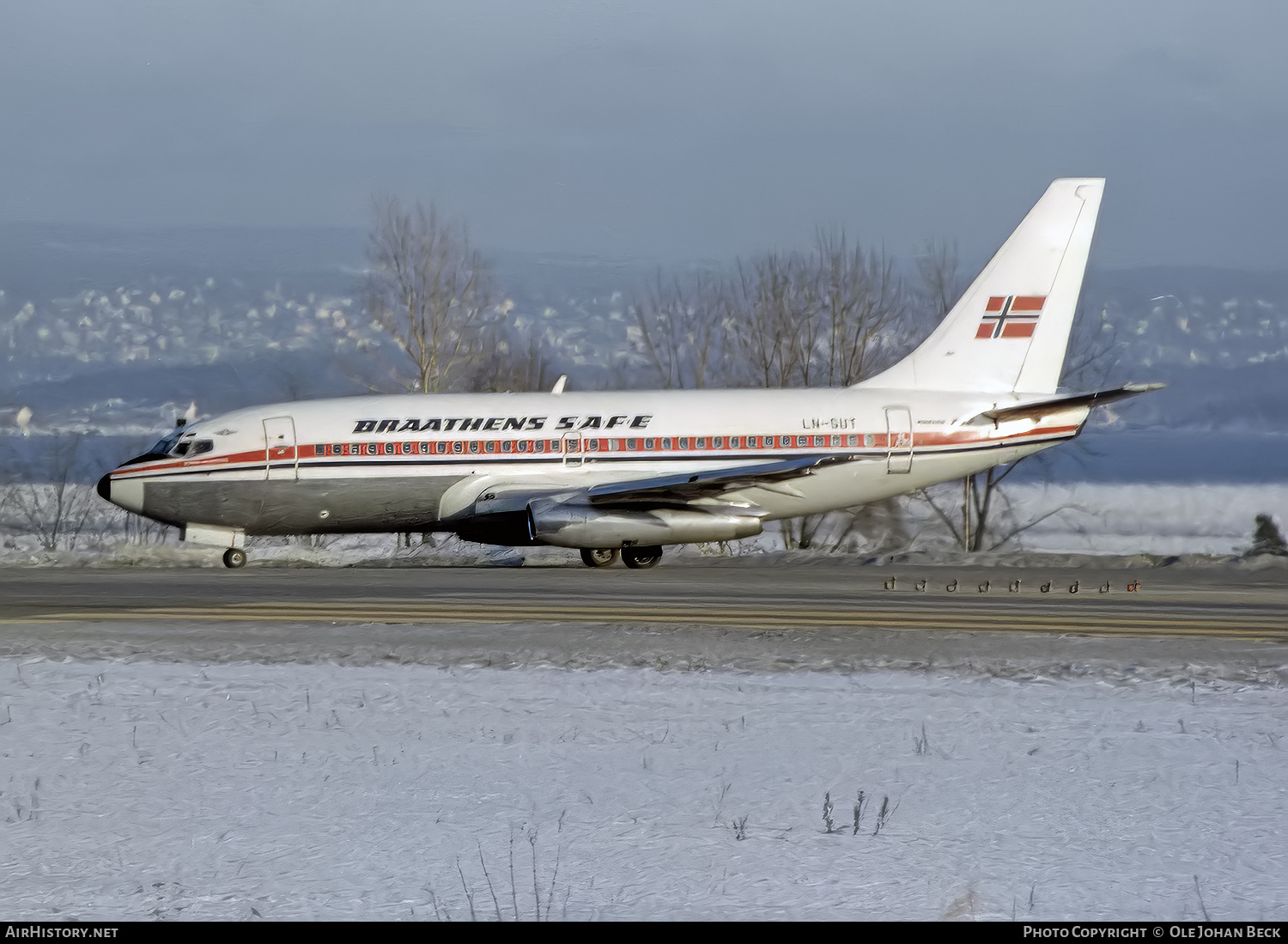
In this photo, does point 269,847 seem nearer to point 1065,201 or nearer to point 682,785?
point 682,785

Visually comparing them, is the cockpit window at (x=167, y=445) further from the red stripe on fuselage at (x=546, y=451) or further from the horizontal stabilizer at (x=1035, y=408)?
the horizontal stabilizer at (x=1035, y=408)

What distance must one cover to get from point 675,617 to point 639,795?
406 inches

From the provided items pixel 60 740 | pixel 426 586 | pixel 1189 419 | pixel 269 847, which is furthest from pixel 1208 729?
pixel 1189 419

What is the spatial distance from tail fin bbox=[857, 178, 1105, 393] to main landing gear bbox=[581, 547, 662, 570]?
6.00 meters

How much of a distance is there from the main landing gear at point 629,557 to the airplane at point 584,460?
0.04m

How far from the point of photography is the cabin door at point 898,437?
3125cm

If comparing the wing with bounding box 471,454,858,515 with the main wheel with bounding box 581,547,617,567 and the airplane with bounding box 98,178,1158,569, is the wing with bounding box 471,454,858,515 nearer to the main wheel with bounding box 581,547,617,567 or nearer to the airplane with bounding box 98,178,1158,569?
the airplane with bounding box 98,178,1158,569

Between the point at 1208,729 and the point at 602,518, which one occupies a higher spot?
the point at 602,518

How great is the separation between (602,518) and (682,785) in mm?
18744

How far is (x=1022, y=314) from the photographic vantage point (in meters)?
33.2

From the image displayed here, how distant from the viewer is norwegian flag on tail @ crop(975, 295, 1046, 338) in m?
33.0

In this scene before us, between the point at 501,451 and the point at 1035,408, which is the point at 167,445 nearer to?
the point at 501,451

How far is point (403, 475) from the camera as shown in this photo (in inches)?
1169

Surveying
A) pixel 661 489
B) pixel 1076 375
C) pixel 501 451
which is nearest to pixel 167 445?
pixel 501 451
